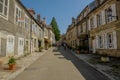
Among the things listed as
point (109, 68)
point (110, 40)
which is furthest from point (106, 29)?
point (109, 68)

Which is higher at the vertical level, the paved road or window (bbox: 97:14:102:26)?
window (bbox: 97:14:102:26)

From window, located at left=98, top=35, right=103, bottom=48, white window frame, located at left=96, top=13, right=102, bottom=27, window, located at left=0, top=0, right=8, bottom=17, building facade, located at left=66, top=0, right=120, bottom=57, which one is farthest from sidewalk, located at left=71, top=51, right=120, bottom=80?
white window frame, located at left=96, top=13, right=102, bottom=27

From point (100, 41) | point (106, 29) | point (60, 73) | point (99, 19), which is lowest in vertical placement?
point (60, 73)

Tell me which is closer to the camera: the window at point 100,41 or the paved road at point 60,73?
the paved road at point 60,73

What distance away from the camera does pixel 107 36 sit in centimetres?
1877

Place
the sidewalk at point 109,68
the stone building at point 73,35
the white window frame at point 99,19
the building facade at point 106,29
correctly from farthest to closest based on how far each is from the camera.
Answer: the stone building at point 73,35, the white window frame at point 99,19, the building facade at point 106,29, the sidewalk at point 109,68

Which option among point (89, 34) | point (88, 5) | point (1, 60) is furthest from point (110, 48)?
point (88, 5)

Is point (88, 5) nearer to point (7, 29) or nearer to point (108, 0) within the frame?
point (108, 0)

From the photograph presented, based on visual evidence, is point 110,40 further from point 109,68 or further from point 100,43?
point 109,68

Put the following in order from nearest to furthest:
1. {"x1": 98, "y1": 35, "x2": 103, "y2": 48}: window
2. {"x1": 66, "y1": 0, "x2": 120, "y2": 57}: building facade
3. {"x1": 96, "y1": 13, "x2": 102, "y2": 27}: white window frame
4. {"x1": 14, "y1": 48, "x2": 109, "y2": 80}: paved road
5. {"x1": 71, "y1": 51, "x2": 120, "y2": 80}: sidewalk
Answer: {"x1": 14, "y1": 48, "x2": 109, "y2": 80}: paved road, {"x1": 71, "y1": 51, "x2": 120, "y2": 80}: sidewalk, {"x1": 66, "y1": 0, "x2": 120, "y2": 57}: building facade, {"x1": 96, "y1": 13, "x2": 102, "y2": 27}: white window frame, {"x1": 98, "y1": 35, "x2": 103, "y2": 48}: window

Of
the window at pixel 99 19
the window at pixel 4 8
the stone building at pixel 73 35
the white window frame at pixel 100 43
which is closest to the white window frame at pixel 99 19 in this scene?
the window at pixel 99 19

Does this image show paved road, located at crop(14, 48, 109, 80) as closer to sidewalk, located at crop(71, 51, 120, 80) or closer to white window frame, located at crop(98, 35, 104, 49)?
sidewalk, located at crop(71, 51, 120, 80)

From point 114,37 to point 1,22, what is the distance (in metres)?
12.0

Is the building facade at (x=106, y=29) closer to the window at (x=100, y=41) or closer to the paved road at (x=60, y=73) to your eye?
the window at (x=100, y=41)
